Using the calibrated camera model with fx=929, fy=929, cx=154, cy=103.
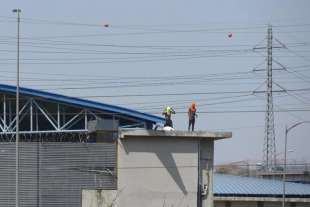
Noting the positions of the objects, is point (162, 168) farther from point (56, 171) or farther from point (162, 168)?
point (56, 171)

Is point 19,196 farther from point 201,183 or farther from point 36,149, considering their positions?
point 201,183

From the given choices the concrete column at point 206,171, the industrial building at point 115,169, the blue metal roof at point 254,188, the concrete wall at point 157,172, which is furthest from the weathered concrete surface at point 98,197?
the blue metal roof at point 254,188

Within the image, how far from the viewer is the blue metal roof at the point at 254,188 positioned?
76.8m

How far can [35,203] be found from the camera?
39.8 metres

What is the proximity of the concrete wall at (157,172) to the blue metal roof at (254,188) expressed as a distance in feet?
113

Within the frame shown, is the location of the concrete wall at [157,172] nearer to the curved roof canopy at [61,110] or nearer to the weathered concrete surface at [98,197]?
the weathered concrete surface at [98,197]

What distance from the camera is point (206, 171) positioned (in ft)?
138

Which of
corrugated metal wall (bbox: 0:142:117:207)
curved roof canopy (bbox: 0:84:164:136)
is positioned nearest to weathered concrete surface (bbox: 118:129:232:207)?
corrugated metal wall (bbox: 0:142:117:207)

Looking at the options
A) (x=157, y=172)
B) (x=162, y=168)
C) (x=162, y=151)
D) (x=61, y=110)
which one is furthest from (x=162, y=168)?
(x=61, y=110)

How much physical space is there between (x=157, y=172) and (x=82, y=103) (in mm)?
26433

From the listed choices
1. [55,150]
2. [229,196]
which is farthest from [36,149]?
[229,196]

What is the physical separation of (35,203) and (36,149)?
7.67ft

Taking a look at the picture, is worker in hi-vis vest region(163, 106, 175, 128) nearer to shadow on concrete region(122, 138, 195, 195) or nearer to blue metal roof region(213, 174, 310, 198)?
shadow on concrete region(122, 138, 195, 195)

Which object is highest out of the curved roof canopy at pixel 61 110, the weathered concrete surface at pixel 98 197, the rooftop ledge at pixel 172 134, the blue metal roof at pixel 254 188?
the curved roof canopy at pixel 61 110
